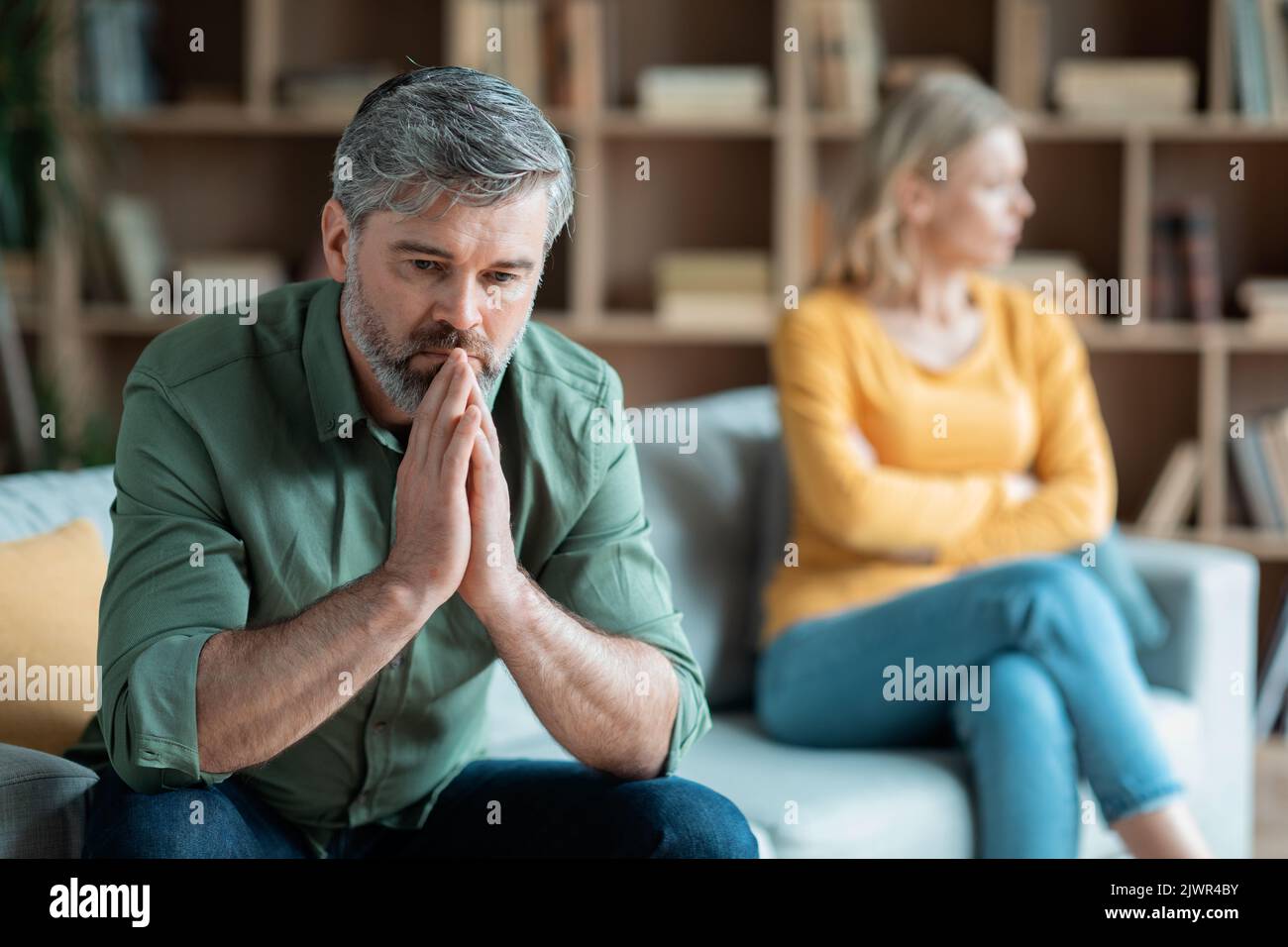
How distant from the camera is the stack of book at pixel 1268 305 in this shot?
2916mm

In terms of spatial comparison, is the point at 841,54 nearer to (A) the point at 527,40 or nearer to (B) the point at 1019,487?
(A) the point at 527,40

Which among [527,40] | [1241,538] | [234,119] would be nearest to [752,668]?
[1241,538]

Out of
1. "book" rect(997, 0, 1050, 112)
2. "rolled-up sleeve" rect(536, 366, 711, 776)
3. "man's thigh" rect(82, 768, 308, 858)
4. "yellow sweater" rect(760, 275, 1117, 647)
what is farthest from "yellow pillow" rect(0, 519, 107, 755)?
"book" rect(997, 0, 1050, 112)

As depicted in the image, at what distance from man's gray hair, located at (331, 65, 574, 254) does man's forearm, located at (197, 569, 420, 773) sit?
25 cm

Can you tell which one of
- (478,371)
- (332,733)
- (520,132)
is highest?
(520,132)

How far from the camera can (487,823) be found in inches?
45.2

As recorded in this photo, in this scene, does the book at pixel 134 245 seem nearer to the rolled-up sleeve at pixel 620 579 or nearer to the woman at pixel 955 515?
the woman at pixel 955 515

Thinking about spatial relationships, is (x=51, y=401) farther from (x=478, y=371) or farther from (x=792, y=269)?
(x=478, y=371)

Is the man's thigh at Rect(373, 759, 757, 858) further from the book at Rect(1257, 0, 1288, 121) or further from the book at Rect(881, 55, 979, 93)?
the book at Rect(1257, 0, 1288, 121)

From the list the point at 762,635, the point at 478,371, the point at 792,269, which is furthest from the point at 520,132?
the point at 792,269

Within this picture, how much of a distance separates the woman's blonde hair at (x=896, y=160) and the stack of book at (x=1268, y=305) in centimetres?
118

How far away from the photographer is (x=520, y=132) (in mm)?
926

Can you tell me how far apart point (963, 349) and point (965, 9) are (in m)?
1.37

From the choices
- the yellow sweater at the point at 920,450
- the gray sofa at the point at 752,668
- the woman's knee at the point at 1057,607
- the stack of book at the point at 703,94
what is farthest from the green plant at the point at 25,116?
the woman's knee at the point at 1057,607
